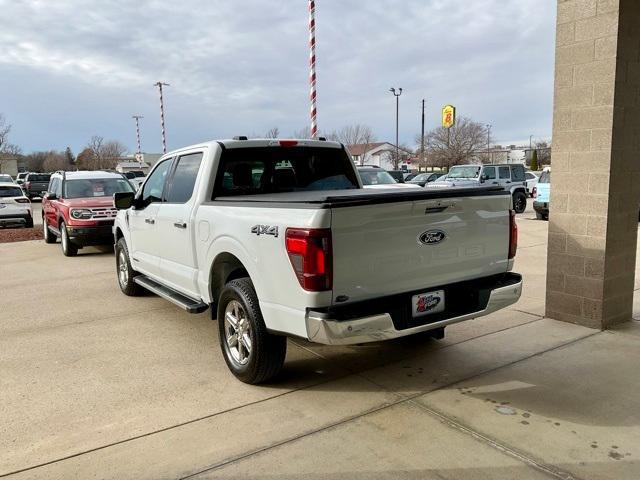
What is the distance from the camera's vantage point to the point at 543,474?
2945mm

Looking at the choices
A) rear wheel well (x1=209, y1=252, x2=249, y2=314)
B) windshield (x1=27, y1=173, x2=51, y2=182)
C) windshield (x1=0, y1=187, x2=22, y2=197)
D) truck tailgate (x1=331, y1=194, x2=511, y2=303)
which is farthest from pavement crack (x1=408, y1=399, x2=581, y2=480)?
windshield (x1=27, y1=173, x2=51, y2=182)

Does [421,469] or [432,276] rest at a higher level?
[432,276]

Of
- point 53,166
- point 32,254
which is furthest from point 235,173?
point 53,166

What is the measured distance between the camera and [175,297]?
17.3ft

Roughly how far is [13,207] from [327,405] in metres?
15.4

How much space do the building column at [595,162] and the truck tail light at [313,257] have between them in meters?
3.33

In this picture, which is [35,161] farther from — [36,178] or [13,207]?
[13,207]

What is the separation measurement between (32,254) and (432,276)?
10.6 meters

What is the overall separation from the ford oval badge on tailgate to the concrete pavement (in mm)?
1165

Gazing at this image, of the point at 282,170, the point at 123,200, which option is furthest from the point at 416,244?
the point at 123,200

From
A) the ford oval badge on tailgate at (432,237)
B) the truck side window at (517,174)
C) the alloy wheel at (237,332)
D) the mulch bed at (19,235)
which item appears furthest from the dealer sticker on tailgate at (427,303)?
the truck side window at (517,174)

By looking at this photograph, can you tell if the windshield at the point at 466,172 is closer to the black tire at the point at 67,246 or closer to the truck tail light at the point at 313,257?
the black tire at the point at 67,246

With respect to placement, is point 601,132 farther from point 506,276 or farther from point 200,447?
point 200,447

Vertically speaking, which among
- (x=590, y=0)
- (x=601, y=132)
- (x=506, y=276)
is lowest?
(x=506, y=276)
